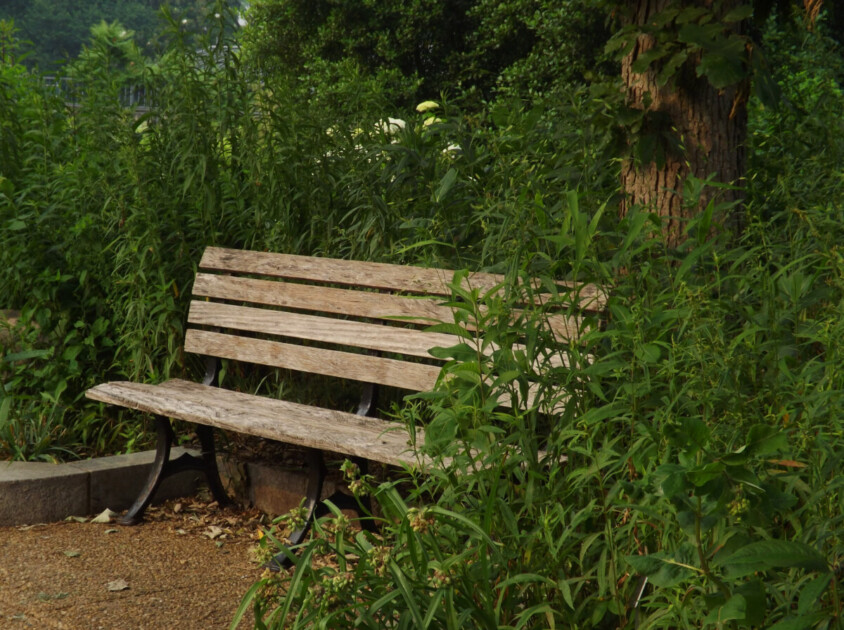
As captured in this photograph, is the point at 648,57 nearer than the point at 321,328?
Yes

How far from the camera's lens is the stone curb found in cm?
398

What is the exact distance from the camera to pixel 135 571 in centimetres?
347

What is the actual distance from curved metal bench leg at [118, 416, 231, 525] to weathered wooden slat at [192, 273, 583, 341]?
65 centimetres

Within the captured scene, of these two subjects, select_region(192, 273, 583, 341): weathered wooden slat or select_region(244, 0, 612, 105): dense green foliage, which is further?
select_region(244, 0, 612, 105): dense green foliage

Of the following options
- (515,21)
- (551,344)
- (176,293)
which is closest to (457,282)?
(551,344)

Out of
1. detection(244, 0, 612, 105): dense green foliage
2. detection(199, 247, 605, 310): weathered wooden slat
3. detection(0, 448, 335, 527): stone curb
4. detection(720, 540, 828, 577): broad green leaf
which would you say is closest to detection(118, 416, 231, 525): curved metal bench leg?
detection(0, 448, 335, 527): stone curb

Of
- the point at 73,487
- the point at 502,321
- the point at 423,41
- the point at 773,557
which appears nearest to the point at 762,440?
the point at 773,557

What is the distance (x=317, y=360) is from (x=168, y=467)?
83 centimetres

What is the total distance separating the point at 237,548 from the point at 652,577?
2.41m

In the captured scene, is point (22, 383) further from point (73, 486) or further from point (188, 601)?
point (188, 601)

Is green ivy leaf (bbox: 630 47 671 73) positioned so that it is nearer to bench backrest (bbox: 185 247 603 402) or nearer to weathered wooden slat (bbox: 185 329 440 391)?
bench backrest (bbox: 185 247 603 402)

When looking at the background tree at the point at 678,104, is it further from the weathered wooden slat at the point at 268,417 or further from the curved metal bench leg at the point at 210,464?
the curved metal bench leg at the point at 210,464

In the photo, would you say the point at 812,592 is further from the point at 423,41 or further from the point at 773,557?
the point at 423,41

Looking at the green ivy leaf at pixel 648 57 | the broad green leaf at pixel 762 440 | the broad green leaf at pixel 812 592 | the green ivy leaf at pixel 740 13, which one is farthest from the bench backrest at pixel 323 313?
the broad green leaf at pixel 812 592
